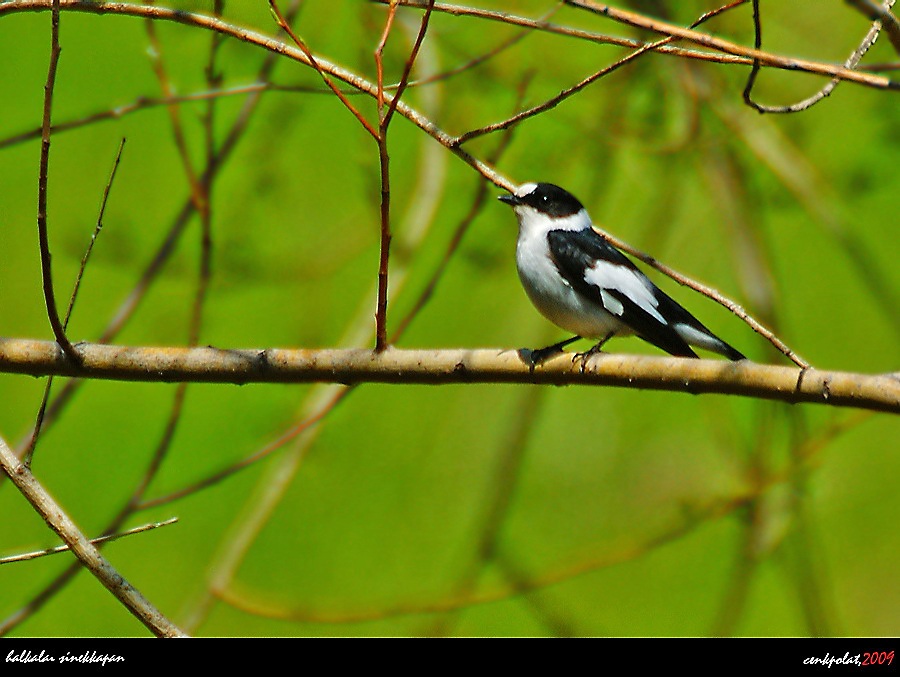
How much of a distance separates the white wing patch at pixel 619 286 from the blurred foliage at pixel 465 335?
0.57 m

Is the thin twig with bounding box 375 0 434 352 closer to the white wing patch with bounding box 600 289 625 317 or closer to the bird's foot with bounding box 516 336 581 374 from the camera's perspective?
the bird's foot with bounding box 516 336 581 374

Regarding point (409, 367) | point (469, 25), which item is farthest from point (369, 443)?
point (409, 367)

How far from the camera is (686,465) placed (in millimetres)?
5980

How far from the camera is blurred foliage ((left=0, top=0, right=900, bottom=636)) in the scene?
4.24 m

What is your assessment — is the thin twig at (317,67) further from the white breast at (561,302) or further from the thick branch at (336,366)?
the white breast at (561,302)

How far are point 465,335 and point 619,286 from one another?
102 inches

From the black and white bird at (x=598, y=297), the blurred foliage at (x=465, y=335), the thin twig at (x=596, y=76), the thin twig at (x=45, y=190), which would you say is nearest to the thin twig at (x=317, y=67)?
the thin twig at (x=596, y=76)

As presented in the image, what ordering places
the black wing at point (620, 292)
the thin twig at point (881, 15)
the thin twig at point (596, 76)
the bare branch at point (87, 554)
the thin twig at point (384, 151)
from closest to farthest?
the thin twig at point (881, 15), the bare branch at point (87, 554), the thin twig at point (384, 151), the thin twig at point (596, 76), the black wing at point (620, 292)

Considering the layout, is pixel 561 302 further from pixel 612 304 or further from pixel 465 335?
Answer: pixel 465 335

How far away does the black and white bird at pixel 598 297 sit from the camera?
11.0 ft

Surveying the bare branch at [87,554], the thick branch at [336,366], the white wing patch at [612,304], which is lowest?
the bare branch at [87,554]

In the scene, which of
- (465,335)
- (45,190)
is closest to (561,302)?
(45,190)
